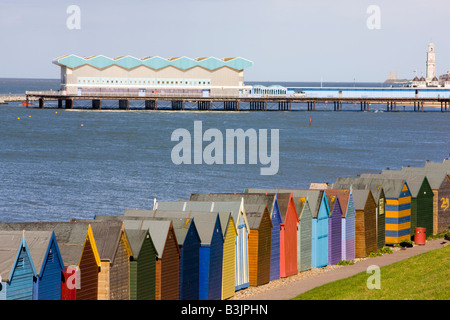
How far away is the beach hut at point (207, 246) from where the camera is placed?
912 inches

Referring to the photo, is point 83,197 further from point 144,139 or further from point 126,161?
point 144,139

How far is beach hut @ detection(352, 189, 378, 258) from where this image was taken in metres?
31.2

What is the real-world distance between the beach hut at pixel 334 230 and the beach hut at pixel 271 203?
10.9 feet

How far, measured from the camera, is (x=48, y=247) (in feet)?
59.7

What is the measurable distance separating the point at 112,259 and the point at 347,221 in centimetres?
1277

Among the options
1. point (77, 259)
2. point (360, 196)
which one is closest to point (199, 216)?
point (77, 259)

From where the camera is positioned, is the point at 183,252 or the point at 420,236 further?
the point at 420,236

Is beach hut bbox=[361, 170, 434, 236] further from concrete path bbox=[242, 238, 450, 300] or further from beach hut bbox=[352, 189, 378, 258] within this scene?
beach hut bbox=[352, 189, 378, 258]

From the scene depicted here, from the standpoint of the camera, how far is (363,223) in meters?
31.2

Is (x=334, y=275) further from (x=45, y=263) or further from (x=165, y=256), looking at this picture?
(x=45, y=263)

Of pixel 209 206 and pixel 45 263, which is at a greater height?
pixel 209 206

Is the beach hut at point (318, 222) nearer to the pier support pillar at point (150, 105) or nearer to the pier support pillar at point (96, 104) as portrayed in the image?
the pier support pillar at point (96, 104)

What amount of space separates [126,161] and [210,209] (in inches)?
2092
